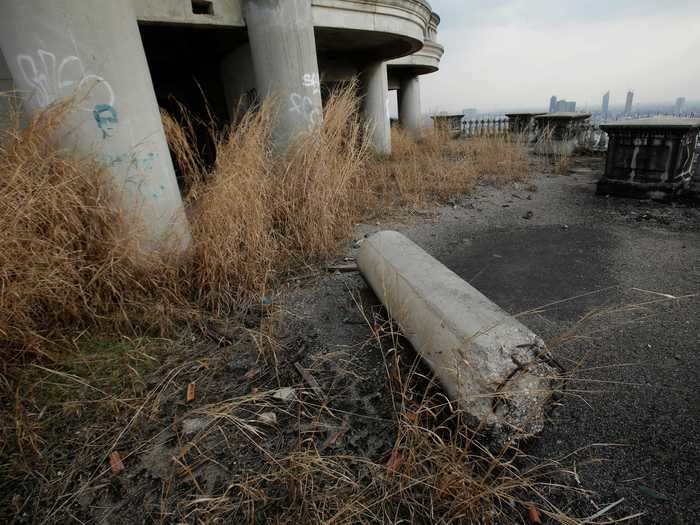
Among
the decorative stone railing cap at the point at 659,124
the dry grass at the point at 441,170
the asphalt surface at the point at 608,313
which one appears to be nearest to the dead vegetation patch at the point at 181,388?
the asphalt surface at the point at 608,313

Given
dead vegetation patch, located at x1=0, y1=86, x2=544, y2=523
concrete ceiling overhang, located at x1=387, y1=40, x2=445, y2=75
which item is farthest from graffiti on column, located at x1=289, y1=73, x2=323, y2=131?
concrete ceiling overhang, located at x1=387, y1=40, x2=445, y2=75

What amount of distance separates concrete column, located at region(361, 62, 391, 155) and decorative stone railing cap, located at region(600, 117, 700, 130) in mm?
5155

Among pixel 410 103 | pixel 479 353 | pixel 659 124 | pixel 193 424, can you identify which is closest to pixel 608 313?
pixel 479 353

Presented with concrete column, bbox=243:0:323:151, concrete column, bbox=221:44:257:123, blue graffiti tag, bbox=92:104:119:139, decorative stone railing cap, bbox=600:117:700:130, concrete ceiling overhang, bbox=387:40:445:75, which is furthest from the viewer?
concrete ceiling overhang, bbox=387:40:445:75

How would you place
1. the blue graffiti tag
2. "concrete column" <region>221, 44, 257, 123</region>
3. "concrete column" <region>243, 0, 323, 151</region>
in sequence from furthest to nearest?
"concrete column" <region>221, 44, 257, 123</region> < "concrete column" <region>243, 0, 323, 151</region> < the blue graffiti tag

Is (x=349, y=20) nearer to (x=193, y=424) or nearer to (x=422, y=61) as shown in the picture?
(x=193, y=424)

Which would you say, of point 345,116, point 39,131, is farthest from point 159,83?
point 39,131

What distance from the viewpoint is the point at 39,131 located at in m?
2.17

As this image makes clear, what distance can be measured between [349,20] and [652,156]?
4.77 m

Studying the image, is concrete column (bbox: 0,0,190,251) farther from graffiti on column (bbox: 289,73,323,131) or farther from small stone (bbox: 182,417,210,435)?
graffiti on column (bbox: 289,73,323,131)

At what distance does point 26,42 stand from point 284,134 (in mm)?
2768

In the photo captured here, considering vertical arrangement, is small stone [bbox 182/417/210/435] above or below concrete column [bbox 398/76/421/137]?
below

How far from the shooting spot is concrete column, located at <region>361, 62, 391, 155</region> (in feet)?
29.5

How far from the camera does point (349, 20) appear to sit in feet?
18.4
